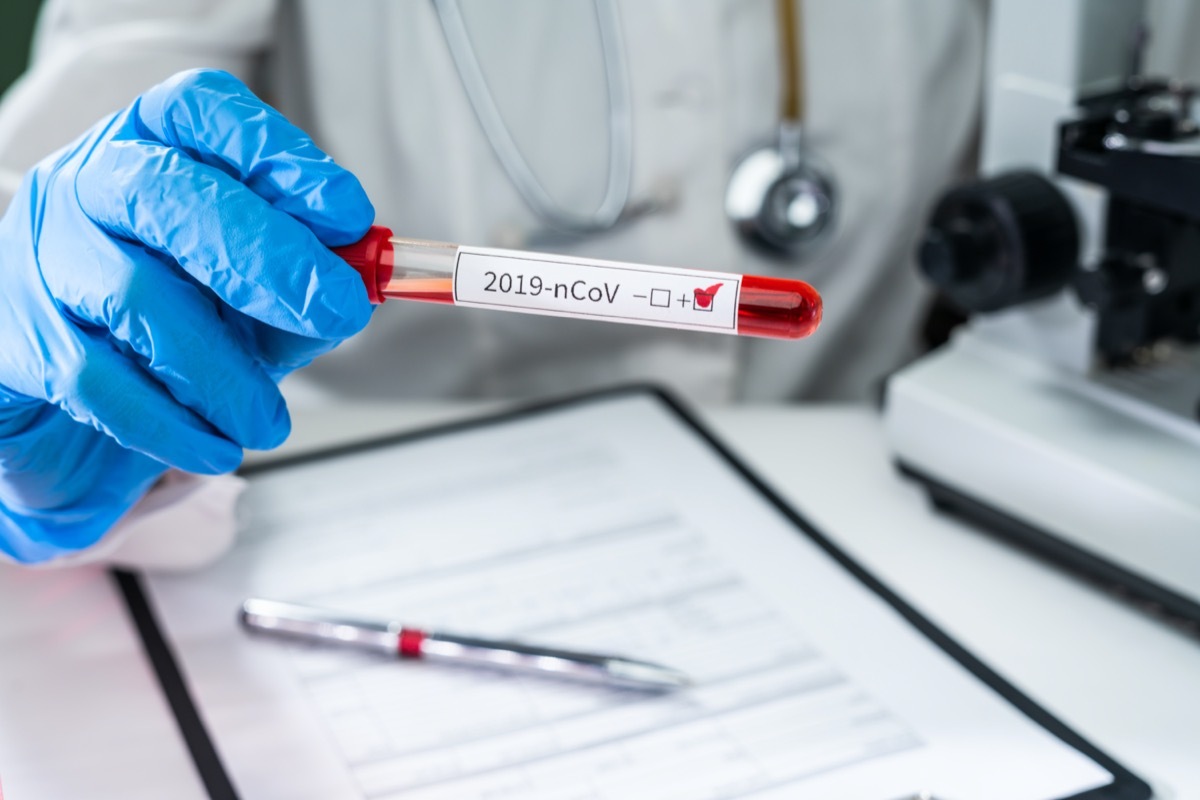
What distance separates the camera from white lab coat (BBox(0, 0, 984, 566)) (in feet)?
2.82

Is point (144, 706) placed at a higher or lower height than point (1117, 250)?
lower

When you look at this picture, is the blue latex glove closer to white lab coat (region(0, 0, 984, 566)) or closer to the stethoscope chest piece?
white lab coat (region(0, 0, 984, 566))

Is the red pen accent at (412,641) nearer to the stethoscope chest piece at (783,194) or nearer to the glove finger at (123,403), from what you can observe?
the glove finger at (123,403)

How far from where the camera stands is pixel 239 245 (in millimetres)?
512

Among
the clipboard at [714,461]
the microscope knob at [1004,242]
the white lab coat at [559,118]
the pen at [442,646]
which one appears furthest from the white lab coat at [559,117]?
the pen at [442,646]

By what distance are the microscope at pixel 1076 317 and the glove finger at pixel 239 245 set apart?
0.37 metres

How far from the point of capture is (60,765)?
22.1 inches

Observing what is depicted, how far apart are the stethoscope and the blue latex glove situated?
0.32m

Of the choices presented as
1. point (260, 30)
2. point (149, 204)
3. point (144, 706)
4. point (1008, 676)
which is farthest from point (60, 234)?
point (1008, 676)

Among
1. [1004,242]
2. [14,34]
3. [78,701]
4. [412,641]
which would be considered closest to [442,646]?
[412,641]

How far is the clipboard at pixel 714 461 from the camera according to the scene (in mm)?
545

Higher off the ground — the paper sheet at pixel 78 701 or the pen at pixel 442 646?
the pen at pixel 442 646

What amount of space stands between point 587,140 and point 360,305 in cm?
43

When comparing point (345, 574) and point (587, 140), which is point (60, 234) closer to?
point (345, 574)
